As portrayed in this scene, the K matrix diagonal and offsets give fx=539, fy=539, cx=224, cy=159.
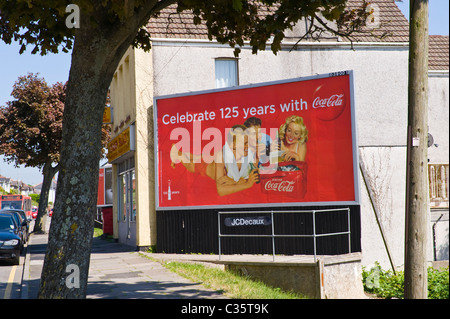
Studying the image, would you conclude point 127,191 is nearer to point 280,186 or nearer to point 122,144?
point 122,144

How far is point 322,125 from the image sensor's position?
623 inches

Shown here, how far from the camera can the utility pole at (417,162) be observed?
7.54 meters

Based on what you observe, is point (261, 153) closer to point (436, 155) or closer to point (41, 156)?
point (436, 155)

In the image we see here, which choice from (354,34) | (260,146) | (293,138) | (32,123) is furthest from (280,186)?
(32,123)

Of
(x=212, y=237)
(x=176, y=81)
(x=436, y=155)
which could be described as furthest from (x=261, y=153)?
(x=436, y=155)

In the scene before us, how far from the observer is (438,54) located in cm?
2878

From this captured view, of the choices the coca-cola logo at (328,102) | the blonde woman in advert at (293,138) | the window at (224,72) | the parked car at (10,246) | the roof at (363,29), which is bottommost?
the parked car at (10,246)

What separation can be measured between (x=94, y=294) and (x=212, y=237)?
6.93m

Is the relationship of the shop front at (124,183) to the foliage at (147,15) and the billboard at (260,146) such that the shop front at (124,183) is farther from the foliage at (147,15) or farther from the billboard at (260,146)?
the foliage at (147,15)

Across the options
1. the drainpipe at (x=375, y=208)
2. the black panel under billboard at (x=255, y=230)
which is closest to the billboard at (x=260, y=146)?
the black panel under billboard at (x=255, y=230)

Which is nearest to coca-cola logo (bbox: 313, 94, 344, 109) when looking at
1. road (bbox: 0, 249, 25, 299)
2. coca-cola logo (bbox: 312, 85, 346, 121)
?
coca-cola logo (bbox: 312, 85, 346, 121)

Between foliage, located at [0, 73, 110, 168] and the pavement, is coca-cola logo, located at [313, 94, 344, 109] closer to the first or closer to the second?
the pavement

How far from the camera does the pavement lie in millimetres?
9680

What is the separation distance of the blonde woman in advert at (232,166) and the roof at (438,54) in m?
14.9
